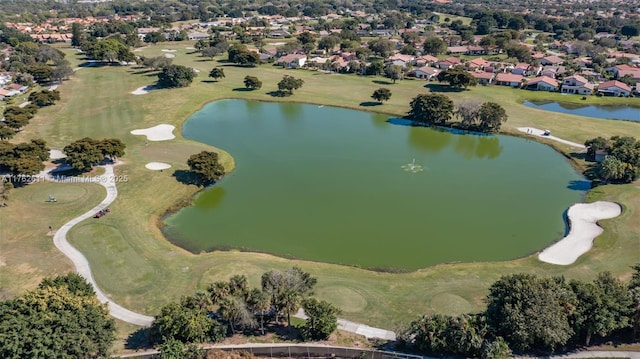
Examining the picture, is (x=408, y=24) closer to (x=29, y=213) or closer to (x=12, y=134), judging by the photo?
(x=12, y=134)

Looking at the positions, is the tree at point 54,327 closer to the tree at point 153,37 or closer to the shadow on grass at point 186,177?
the shadow on grass at point 186,177

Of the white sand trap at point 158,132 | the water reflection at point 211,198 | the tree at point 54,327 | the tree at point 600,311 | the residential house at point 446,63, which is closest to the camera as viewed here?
the tree at point 54,327

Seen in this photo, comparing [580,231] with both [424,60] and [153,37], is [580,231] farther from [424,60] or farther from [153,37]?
[153,37]

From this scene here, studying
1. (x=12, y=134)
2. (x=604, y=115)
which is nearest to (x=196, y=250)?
(x=12, y=134)

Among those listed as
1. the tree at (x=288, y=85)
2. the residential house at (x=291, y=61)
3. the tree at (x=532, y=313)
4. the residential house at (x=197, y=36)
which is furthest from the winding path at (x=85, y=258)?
the residential house at (x=197, y=36)

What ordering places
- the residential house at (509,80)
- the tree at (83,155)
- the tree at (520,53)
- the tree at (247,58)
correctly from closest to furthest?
1. the tree at (83,155)
2. the residential house at (509,80)
3. the tree at (247,58)
4. the tree at (520,53)

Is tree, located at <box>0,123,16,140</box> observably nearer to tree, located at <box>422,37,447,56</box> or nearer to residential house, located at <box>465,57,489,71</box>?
residential house, located at <box>465,57,489,71</box>

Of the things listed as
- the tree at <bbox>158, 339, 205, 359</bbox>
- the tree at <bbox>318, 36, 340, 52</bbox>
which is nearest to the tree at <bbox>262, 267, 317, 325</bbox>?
the tree at <bbox>158, 339, 205, 359</bbox>
